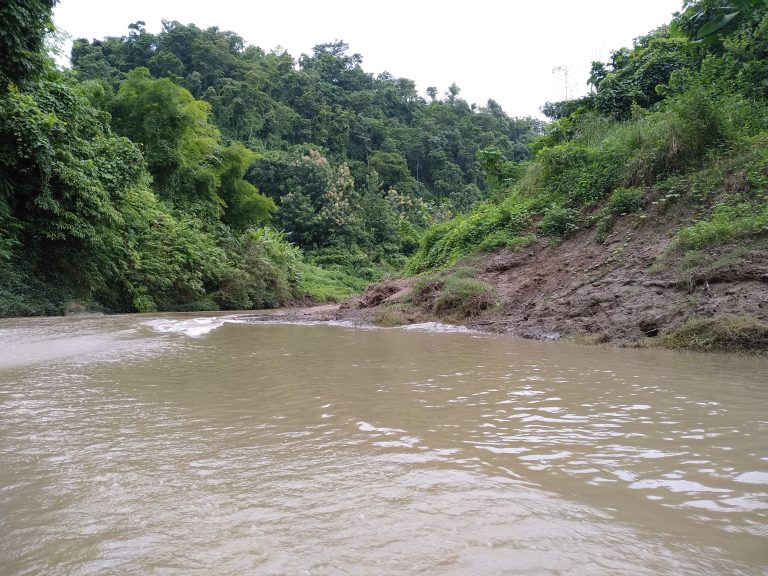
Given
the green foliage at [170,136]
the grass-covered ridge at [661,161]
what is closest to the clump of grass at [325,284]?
the green foliage at [170,136]

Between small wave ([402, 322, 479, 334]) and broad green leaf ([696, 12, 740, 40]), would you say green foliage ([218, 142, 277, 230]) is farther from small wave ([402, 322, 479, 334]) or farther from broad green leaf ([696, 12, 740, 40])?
broad green leaf ([696, 12, 740, 40])

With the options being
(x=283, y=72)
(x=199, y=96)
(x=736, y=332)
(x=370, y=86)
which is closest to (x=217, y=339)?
(x=736, y=332)

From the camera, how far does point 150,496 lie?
2.28 m

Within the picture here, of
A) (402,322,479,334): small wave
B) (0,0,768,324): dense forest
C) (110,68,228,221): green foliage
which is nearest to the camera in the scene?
(402,322,479,334): small wave

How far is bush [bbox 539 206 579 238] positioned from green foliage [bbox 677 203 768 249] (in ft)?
10.4

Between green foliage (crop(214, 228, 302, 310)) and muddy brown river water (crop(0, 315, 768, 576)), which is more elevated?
green foliage (crop(214, 228, 302, 310))

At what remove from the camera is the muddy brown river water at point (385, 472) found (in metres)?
1.83

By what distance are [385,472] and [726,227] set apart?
793 cm

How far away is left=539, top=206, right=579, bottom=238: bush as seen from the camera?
12067 millimetres

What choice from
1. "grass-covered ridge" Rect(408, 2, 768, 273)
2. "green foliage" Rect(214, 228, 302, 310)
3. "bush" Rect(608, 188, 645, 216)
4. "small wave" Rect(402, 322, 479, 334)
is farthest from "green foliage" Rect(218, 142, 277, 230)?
"bush" Rect(608, 188, 645, 216)

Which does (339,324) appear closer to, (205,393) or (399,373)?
(399,373)

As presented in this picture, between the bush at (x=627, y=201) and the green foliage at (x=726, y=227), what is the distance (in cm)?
197

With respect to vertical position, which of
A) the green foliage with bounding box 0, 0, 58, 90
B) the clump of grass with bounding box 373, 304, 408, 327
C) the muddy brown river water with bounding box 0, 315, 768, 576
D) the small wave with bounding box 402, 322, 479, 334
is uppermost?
the green foliage with bounding box 0, 0, 58, 90

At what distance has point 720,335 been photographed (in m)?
6.57
